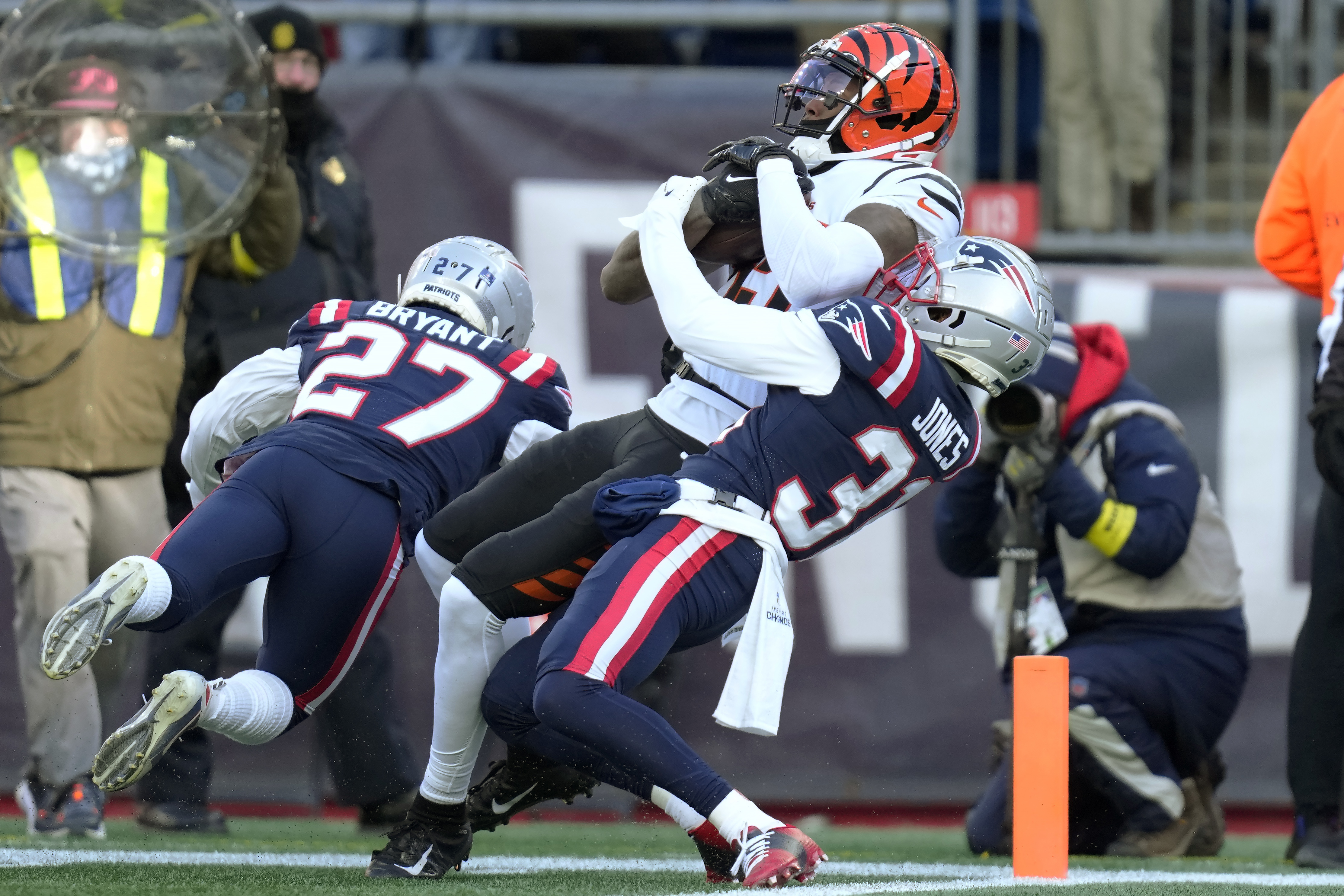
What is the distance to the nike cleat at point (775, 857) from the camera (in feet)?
9.90

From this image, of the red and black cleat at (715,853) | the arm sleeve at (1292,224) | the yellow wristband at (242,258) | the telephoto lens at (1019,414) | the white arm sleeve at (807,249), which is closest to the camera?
the red and black cleat at (715,853)

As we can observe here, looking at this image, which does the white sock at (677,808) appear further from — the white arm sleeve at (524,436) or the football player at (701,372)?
the white arm sleeve at (524,436)

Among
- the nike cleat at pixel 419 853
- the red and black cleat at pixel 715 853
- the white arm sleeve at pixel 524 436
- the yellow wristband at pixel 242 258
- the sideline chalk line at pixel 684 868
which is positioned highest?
the yellow wristband at pixel 242 258

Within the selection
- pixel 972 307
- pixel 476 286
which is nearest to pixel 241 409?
pixel 476 286

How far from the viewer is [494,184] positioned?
20.4 ft

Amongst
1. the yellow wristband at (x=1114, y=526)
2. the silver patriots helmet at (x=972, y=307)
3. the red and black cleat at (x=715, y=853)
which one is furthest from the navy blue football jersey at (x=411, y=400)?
the yellow wristband at (x=1114, y=526)

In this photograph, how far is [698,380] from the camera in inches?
145

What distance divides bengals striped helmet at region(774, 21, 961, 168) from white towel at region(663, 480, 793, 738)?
2.83 ft

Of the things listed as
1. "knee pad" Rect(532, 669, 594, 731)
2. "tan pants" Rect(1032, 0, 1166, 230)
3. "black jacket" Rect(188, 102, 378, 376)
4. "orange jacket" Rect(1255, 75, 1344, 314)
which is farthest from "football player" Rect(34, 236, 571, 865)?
"tan pants" Rect(1032, 0, 1166, 230)

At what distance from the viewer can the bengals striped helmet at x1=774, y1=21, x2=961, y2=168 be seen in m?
3.74

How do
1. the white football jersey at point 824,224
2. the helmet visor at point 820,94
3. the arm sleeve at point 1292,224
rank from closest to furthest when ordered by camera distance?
the white football jersey at point 824,224 < the helmet visor at point 820,94 < the arm sleeve at point 1292,224

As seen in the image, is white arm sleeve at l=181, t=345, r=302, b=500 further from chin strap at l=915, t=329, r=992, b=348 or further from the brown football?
chin strap at l=915, t=329, r=992, b=348

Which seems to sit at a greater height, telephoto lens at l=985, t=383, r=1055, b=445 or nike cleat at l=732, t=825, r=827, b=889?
telephoto lens at l=985, t=383, r=1055, b=445

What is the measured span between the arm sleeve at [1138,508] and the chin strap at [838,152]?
4.15ft
